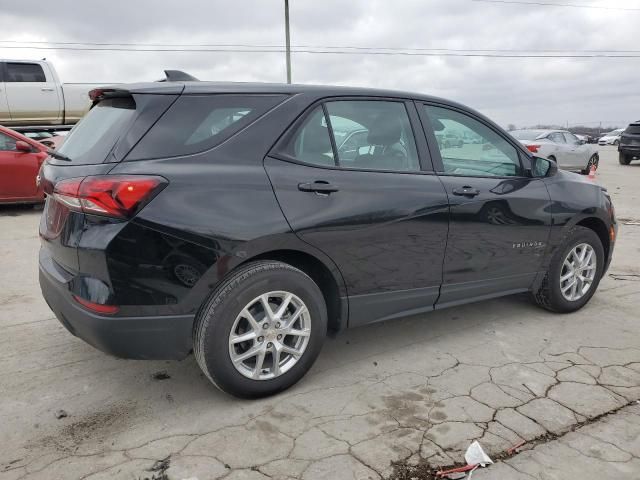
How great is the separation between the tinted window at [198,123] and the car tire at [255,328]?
684 millimetres

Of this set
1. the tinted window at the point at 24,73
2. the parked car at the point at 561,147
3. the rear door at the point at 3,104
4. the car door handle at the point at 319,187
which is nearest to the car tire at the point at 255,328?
the car door handle at the point at 319,187

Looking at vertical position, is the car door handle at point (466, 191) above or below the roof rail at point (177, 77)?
below

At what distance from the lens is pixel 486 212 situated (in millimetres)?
3598

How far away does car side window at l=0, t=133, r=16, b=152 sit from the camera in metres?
8.21

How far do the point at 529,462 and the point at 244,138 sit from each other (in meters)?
2.08

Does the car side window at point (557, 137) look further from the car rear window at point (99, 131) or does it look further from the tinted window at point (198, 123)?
the car rear window at point (99, 131)

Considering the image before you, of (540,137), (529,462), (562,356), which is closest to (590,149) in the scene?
(540,137)

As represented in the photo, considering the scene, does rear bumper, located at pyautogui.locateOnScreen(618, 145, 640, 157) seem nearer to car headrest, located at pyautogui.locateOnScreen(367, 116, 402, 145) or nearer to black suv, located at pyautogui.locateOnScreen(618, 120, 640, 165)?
black suv, located at pyautogui.locateOnScreen(618, 120, 640, 165)

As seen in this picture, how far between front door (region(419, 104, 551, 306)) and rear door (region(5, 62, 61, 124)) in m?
10.9

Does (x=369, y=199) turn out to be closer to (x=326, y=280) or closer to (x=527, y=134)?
(x=326, y=280)

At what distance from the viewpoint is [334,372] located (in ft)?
10.8

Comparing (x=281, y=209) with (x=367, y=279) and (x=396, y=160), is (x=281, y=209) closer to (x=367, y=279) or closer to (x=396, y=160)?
(x=367, y=279)

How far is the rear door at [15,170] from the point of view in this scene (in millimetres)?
8203

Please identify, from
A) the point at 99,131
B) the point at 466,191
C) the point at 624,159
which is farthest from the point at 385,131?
the point at 624,159
